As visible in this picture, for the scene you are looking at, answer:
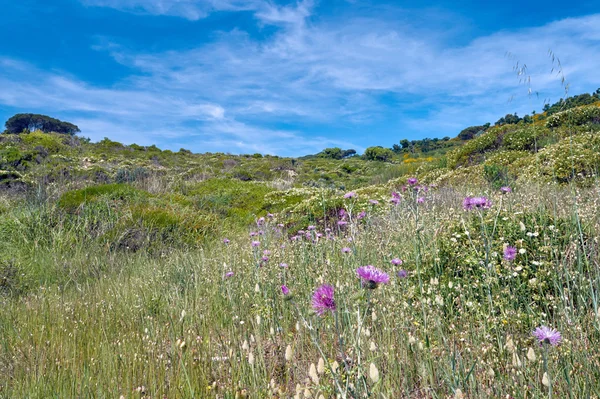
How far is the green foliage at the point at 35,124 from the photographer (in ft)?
163

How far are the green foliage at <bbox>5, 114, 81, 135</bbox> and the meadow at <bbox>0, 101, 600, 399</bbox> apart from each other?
5230 cm

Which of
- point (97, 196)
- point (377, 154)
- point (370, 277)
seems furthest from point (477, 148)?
point (377, 154)

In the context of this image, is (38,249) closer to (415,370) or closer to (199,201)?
(199,201)

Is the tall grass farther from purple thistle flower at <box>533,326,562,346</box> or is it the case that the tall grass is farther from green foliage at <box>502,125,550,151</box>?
green foliage at <box>502,125,550,151</box>

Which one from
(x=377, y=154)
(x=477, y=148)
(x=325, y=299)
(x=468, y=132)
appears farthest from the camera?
(x=468, y=132)

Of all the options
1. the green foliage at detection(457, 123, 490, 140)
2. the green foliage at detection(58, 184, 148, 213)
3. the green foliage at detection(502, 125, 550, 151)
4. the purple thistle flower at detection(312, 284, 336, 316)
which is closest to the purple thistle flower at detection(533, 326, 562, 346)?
the purple thistle flower at detection(312, 284, 336, 316)

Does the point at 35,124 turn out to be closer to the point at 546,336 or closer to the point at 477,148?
the point at 477,148

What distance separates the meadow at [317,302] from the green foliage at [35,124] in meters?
52.3

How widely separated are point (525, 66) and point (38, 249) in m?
7.04

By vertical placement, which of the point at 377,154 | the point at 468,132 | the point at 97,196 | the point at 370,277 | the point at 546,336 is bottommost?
the point at 546,336

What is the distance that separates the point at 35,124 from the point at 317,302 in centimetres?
6221

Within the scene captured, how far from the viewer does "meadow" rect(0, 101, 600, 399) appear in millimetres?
1762

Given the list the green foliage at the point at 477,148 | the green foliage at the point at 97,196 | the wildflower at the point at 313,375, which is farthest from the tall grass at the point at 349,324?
the green foliage at the point at 477,148

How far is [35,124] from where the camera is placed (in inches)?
2021
